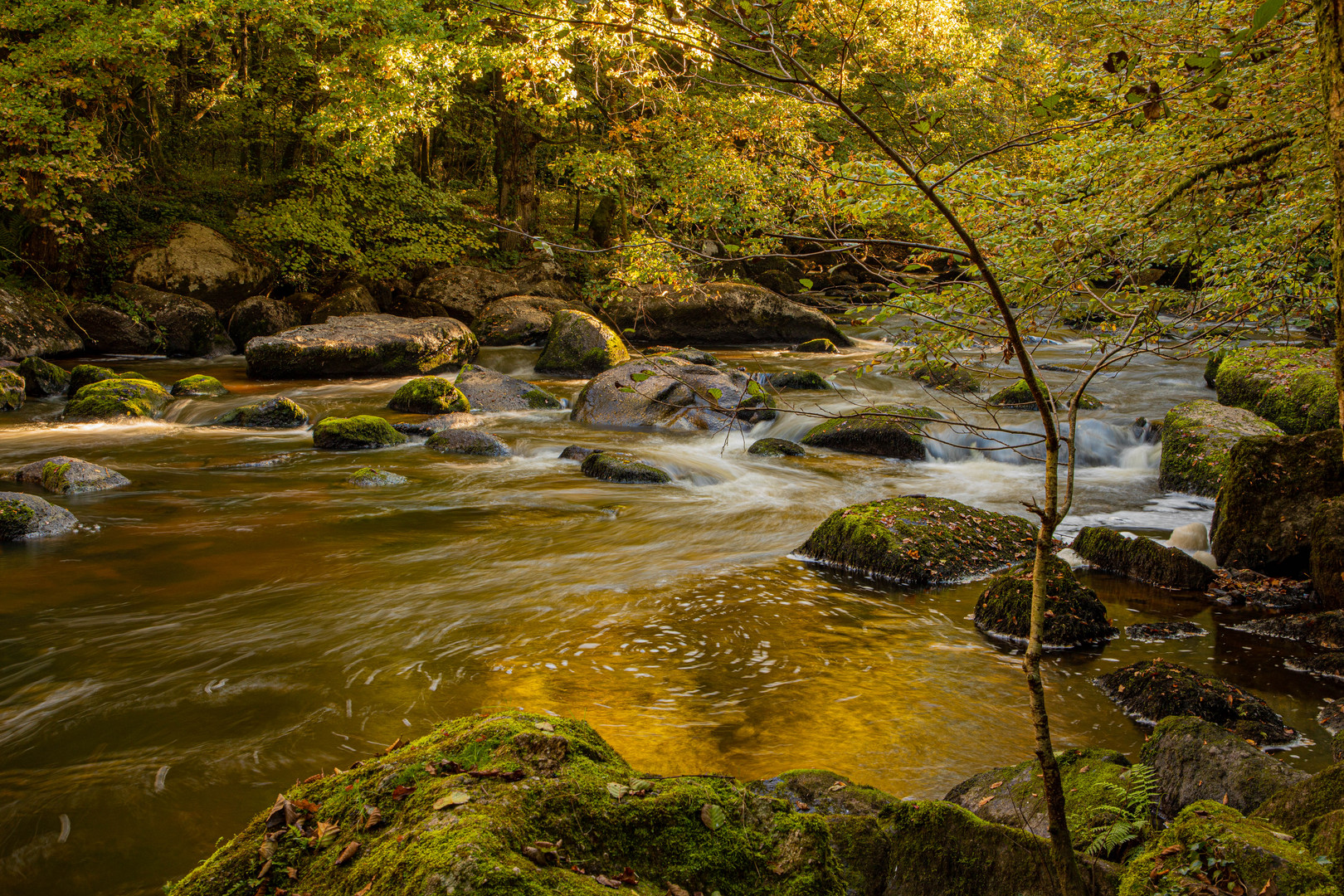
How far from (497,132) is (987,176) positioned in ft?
82.2

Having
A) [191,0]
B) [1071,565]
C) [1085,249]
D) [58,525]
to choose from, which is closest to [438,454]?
[58,525]

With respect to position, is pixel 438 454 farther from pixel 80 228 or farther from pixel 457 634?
pixel 80 228

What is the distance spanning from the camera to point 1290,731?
445cm

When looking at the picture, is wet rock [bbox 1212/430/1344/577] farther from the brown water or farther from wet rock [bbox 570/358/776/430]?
wet rock [bbox 570/358/776/430]

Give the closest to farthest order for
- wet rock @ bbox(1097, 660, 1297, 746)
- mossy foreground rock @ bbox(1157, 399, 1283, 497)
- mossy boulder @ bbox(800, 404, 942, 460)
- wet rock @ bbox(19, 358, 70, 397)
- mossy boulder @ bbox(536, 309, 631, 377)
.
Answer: wet rock @ bbox(1097, 660, 1297, 746)
mossy foreground rock @ bbox(1157, 399, 1283, 497)
mossy boulder @ bbox(800, 404, 942, 460)
wet rock @ bbox(19, 358, 70, 397)
mossy boulder @ bbox(536, 309, 631, 377)

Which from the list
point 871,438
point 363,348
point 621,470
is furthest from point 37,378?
point 871,438

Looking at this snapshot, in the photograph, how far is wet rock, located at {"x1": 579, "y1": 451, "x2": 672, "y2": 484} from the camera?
1068cm

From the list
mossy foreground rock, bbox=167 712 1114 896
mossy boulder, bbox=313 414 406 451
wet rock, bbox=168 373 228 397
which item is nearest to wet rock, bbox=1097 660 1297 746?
mossy foreground rock, bbox=167 712 1114 896

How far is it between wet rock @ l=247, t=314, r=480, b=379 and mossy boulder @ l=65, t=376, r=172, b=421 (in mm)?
2739

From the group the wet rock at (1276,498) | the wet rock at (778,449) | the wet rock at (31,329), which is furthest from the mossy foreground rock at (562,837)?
the wet rock at (31,329)

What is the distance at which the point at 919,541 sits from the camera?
285 inches

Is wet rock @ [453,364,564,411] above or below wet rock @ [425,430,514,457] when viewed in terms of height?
above

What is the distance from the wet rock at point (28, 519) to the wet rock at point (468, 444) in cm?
486

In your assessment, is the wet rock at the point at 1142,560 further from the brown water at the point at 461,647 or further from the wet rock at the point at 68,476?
the wet rock at the point at 68,476
